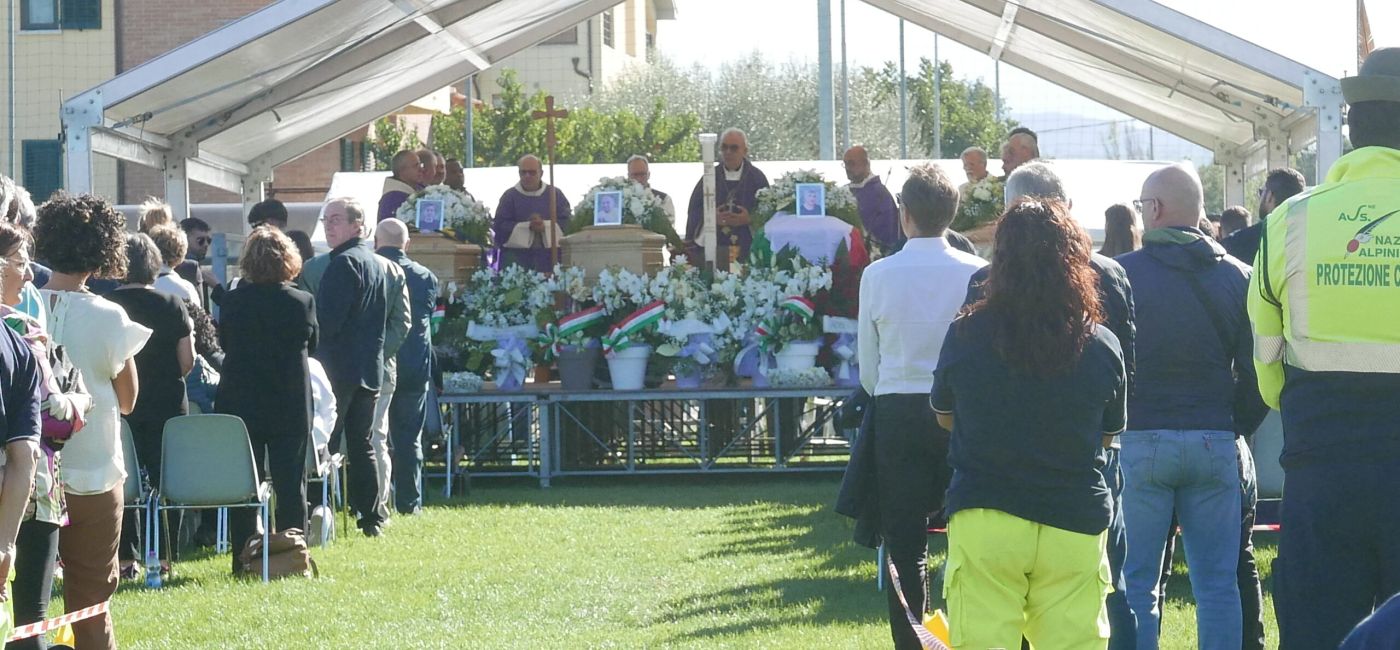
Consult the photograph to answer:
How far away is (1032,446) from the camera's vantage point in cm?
451

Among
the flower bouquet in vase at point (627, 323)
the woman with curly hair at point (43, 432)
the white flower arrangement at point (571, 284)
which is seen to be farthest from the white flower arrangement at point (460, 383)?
the woman with curly hair at point (43, 432)

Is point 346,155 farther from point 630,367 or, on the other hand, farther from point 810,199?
point 810,199

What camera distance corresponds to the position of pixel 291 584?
8.74 meters

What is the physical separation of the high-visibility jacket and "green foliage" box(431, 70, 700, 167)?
3561 centimetres

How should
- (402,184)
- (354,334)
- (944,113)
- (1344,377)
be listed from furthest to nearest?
(944,113) < (402,184) < (354,334) < (1344,377)

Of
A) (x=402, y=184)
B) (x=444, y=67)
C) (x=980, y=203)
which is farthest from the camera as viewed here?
(x=444, y=67)

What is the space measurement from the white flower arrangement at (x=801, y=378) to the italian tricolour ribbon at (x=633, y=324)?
993mm

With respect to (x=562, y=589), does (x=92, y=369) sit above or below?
above

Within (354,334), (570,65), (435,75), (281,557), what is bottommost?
(281,557)

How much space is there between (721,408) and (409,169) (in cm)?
335

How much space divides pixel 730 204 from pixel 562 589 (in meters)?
6.21

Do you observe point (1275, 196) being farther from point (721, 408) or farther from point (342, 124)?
point (342, 124)

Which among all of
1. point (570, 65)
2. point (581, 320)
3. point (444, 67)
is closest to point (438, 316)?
point (581, 320)

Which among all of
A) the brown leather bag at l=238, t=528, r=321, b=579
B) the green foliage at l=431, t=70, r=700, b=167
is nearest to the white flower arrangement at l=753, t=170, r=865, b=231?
the brown leather bag at l=238, t=528, r=321, b=579
